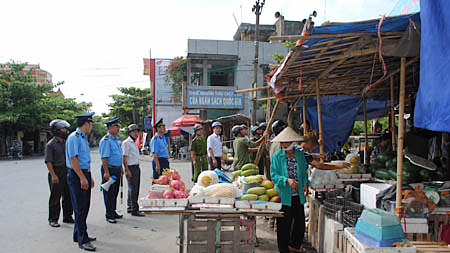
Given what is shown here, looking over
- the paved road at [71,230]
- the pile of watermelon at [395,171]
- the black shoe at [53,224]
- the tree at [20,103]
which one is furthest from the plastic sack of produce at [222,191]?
the tree at [20,103]

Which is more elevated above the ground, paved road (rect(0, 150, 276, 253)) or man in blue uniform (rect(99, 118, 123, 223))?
man in blue uniform (rect(99, 118, 123, 223))

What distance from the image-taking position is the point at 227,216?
12.2ft

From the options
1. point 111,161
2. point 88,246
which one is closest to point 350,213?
point 88,246

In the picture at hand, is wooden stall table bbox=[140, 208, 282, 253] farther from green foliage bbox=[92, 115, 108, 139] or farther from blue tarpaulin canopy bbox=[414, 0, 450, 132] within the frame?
green foliage bbox=[92, 115, 108, 139]

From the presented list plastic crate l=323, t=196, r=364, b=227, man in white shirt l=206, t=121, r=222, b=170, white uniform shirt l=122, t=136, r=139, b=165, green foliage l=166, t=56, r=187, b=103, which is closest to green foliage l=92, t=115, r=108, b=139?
green foliage l=166, t=56, r=187, b=103

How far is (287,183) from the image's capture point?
4.32m

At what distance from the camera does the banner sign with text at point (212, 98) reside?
727 inches

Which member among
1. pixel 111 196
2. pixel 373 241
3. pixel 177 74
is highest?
pixel 177 74

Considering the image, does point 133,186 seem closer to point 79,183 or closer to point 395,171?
point 79,183

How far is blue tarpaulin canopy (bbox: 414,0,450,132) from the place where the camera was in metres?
2.53

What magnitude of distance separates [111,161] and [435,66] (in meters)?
5.55

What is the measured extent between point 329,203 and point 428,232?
A: 121cm

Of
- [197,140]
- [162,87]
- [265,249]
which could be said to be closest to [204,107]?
[162,87]

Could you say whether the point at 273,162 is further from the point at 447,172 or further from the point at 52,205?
the point at 52,205
